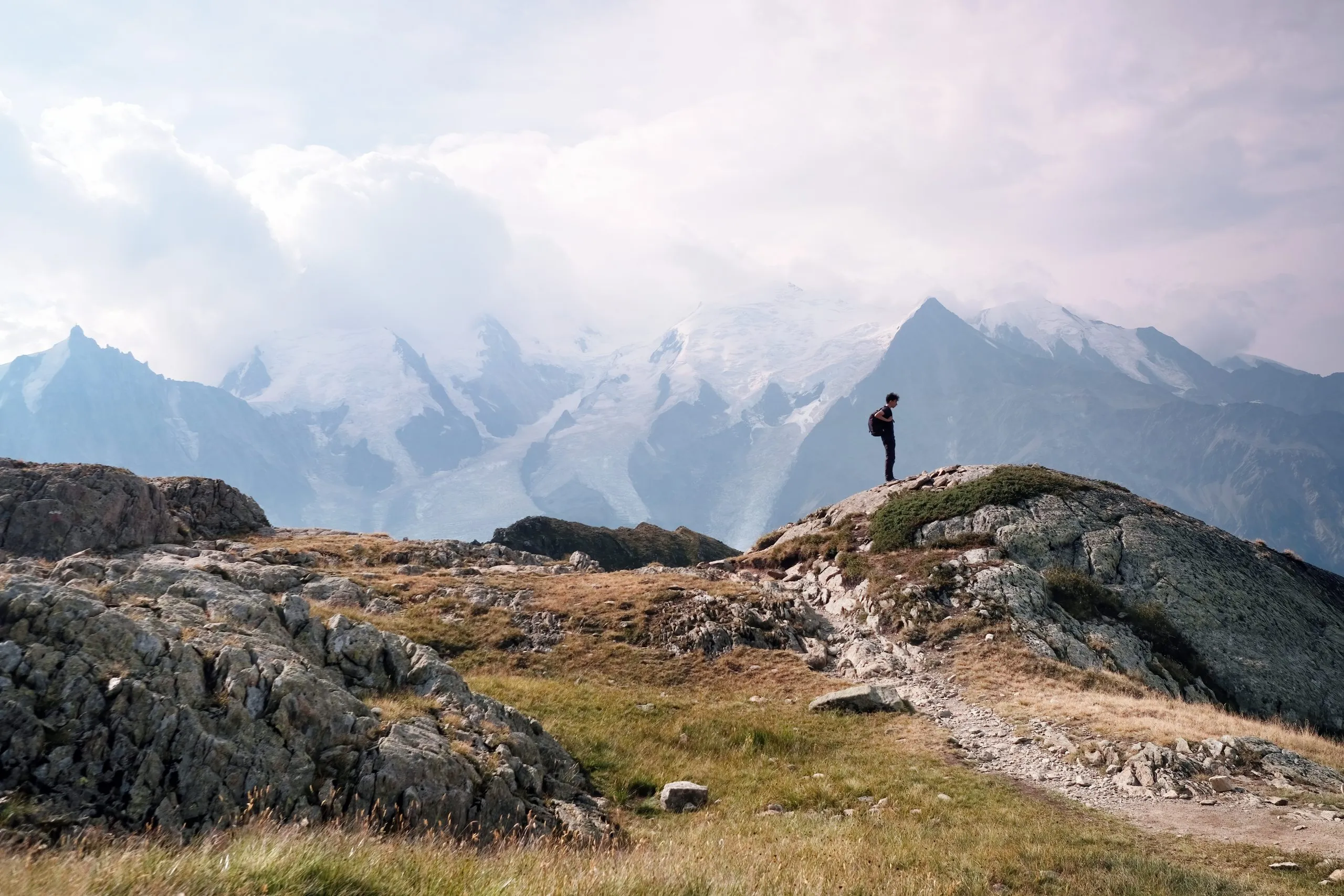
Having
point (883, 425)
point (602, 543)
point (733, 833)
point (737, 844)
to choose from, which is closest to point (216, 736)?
point (737, 844)

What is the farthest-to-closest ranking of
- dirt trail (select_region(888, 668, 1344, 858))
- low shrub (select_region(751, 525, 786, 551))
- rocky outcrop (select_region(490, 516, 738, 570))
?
1. rocky outcrop (select_region(490, 516, 738, 570))
2. low shrub (select_region(751, 525, 786, 551))
3. dirt trail (select_region(888, 668, 1344, 858))

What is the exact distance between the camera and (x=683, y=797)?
15.9 m

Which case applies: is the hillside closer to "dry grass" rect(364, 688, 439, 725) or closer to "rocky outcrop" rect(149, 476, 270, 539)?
"dry grass" rect(364, 688, 439, 725)

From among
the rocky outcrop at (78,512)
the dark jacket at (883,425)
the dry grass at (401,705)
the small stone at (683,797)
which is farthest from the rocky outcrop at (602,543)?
the dry grass at (401,705)

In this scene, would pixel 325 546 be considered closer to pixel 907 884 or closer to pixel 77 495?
pixel 77 495

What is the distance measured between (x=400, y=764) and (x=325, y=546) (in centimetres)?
4260

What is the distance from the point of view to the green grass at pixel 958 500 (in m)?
42.8

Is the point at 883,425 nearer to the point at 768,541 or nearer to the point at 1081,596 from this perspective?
the point at 1081,596

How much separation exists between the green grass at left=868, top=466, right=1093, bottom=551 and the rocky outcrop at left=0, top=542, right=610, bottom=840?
31.5 m

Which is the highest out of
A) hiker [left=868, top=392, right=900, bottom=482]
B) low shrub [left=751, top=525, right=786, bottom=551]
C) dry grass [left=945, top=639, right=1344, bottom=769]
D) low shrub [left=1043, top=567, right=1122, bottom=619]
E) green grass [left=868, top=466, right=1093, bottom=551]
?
hiker [left=868, top=392, right=900, bottom=482]

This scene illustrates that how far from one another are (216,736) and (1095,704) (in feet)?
86.6

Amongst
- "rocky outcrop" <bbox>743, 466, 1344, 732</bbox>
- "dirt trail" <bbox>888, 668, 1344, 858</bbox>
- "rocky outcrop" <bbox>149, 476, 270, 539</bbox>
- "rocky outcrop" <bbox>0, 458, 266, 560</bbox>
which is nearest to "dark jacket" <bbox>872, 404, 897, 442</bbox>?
"rocky outcrop" <bbox>743, 466, 1344, 732</bbox>

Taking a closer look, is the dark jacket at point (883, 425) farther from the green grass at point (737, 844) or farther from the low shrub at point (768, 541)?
the low shrub at point (768, 541)

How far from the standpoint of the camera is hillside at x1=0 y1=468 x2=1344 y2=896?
30.5ft
